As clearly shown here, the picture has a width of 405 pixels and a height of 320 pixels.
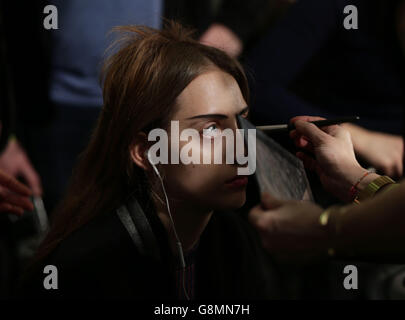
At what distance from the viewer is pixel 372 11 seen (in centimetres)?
106

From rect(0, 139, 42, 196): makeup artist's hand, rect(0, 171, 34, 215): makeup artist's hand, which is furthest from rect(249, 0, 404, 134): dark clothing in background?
rect(0, 139, 42, 196): makeup artist's hand

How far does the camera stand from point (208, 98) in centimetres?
90

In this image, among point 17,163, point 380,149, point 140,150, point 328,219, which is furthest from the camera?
point 17,163

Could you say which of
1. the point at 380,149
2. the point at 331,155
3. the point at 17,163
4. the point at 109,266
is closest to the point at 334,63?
the point at 380,149

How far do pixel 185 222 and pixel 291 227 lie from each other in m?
0.28

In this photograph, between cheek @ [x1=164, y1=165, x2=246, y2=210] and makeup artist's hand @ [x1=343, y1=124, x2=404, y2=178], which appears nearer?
cheek @ [x1=164, y1=165, x2=246, y2=210]

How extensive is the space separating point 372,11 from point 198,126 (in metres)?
0.45

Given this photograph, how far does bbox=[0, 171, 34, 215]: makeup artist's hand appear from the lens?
3.35 ft

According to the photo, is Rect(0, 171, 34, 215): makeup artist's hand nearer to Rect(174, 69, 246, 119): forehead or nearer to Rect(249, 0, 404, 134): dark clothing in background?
Rect(174, 69, 246, 119): forehead

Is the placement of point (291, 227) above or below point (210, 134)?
below

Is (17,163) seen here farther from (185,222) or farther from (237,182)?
(237,182)

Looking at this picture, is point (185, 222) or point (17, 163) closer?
point (185, 222)
